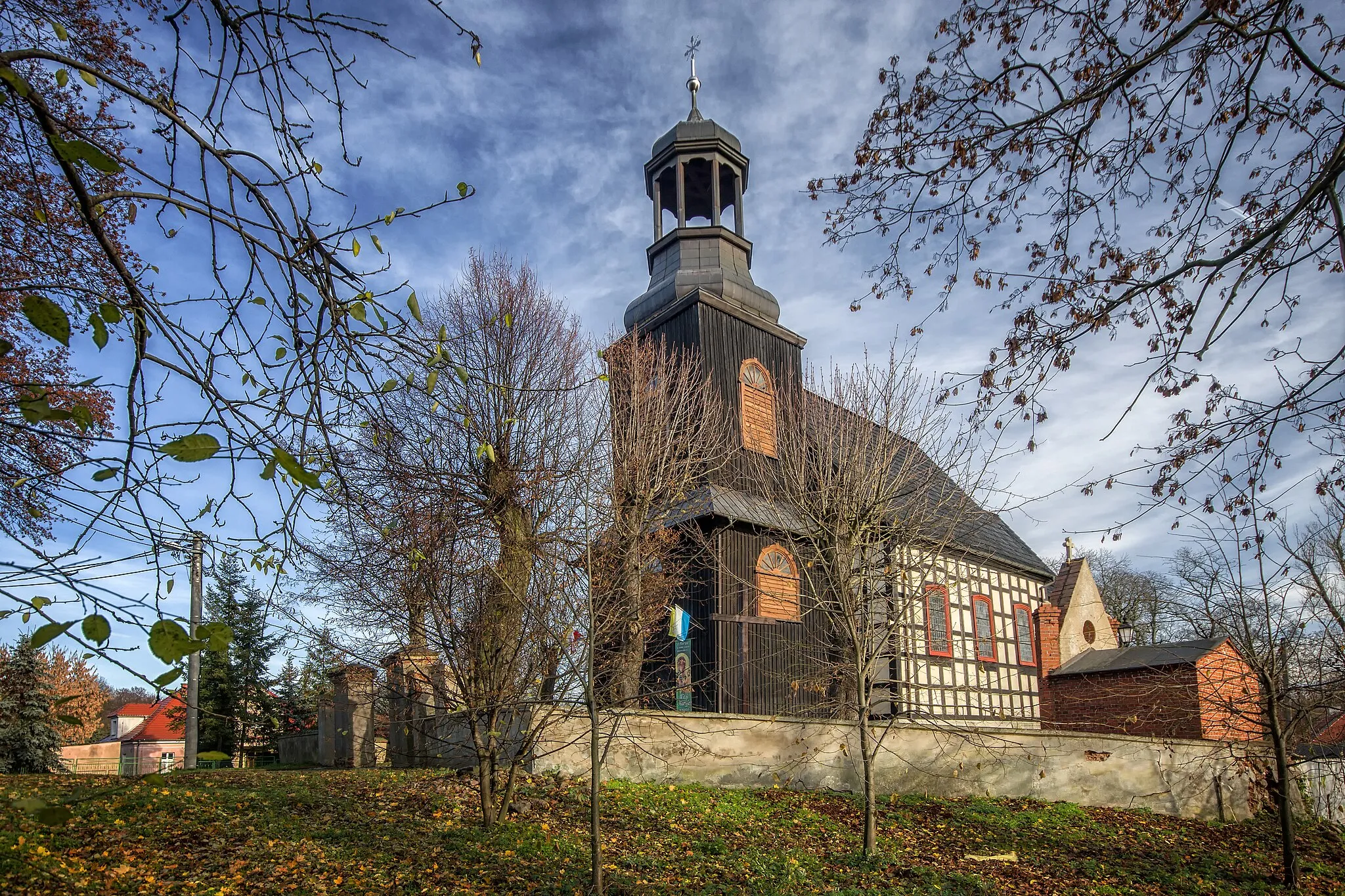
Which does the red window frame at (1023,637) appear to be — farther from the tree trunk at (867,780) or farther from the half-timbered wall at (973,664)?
the tree trunk at (867,780)

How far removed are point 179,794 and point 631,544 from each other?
5.37 metres

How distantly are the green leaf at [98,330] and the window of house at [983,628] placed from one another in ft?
68.7

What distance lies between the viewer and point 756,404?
60.5 ft

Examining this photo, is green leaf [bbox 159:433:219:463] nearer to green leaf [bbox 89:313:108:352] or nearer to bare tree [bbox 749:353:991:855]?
green leaf [bbox 89:313:108:352]

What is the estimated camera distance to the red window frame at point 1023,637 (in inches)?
872

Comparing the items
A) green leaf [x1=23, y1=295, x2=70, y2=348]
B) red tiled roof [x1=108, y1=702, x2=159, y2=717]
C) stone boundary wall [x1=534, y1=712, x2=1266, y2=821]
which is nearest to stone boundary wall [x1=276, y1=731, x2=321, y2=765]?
stone boundary wall [x1=534, y1=712, x2=1266, y2=821]

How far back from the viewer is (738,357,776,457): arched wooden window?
58.8ft

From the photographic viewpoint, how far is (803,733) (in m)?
13.1

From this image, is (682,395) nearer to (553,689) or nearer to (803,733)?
(803,733)

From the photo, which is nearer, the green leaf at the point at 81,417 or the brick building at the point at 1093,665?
the green leaf at the point at 81,417

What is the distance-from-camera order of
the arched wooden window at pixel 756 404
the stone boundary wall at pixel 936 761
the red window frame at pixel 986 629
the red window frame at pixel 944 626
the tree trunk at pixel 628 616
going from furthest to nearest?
the red window frame at pixel 986 629 < the red window frame at pixel 944 626 < the arched wooden window at pixel 756 404 < the stone boundary wall at pixel 936 761 < the tree trunk at pixel 628 616

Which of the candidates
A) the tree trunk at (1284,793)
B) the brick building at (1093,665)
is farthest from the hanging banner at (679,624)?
the brick building at (1093,665)

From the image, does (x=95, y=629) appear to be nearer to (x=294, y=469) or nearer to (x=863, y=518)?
(x=294, y=469)

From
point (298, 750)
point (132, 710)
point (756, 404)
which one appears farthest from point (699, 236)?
point (132, 710)
